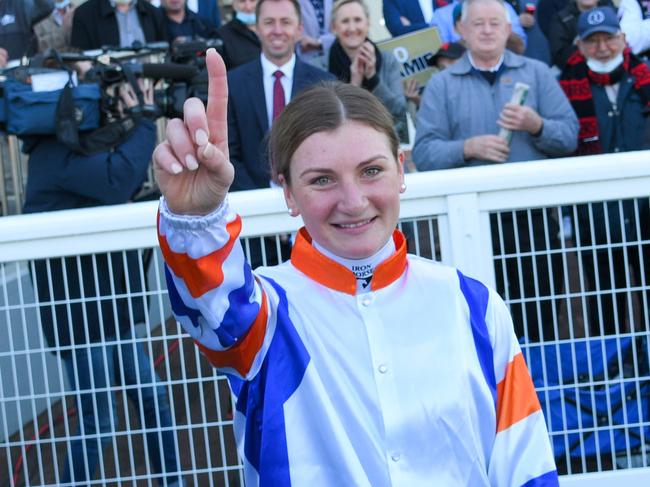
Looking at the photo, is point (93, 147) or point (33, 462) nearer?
point (33, 462)

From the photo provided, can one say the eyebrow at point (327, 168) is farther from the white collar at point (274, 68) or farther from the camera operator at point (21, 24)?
the camera operator at point (21, 24)

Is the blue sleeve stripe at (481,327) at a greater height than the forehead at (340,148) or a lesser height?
lesser

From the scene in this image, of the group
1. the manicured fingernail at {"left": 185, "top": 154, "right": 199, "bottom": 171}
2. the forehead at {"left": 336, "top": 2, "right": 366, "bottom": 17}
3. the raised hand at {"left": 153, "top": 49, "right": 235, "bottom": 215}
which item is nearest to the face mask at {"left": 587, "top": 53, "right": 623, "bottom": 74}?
the forehead at {"left": 336, "top": 2, "right": 366, "bottom": 17}

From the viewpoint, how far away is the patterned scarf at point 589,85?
18.7 ft

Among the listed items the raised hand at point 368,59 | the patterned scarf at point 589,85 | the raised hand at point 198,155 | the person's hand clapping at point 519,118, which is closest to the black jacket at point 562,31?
the patterned scarf at point 589,85

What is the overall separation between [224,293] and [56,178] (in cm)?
256

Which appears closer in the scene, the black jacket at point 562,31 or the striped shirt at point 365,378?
the striped shirt at point 365,378

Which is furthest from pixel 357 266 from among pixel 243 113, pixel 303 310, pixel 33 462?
→ pixel 243 113

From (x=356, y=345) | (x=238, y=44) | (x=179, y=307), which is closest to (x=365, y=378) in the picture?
(x=356, y=345)

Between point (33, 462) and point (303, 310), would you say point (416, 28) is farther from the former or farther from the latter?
point (303, 310)

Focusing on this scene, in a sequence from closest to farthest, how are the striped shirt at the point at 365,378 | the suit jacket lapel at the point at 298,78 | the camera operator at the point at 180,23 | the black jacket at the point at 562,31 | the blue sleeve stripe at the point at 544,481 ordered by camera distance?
the striped shirt at the point at 365,378, the blue sleeve stripe at the point at 544,481, the suit jacket lapel at the point at 298,78, the black jacket at the point at 562,31, the camera operator at the point at 180,23

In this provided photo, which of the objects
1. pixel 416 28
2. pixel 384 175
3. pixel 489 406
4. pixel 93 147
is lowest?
pixel 489 406

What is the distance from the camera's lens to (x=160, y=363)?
332cm

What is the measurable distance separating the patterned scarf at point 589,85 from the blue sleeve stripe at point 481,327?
3.53 meters
